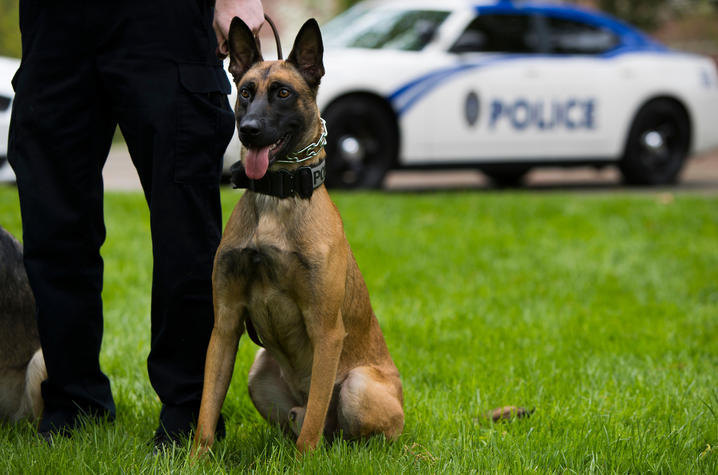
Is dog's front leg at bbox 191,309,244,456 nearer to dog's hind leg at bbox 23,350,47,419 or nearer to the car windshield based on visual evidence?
dog's hind leg at bbox 23,350,47,419

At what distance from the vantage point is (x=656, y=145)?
1048 centimetres

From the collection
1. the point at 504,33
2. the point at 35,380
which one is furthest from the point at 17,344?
the point at 504,33

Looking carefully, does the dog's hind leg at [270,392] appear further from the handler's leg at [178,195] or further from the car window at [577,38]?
the car window at [577,38]

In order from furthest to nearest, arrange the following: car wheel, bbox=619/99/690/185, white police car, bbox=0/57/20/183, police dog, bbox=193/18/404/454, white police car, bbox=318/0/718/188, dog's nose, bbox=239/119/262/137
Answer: car wheel, bbox=619/99/690/185
white police car, bbox=318/0/718/188
white police car, bbox=0/57/20/183
police dog, bbox=193/18/404/454
dog's nose, bbox=239/119/262/137

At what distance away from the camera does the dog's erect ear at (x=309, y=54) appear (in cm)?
281

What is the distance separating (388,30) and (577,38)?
2.30 metres

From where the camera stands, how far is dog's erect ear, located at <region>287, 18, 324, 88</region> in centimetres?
281

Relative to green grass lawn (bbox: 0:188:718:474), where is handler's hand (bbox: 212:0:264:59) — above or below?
above

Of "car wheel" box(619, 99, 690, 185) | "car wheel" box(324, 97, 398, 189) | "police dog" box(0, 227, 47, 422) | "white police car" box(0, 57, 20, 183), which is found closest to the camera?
"police dog" box(0, 227, 47, 422)

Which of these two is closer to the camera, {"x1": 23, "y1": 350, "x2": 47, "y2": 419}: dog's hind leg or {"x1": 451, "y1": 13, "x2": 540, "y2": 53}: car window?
{"x1": 23, "y1": 350, "x2": 47, "y2": 419}: dog's hind leg

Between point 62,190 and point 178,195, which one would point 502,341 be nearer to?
point 178,195

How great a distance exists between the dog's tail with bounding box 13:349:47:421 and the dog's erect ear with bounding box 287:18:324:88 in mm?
1335

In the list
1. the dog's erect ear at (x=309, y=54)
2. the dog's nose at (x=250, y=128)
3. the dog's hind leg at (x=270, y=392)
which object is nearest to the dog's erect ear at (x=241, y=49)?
the dog's erect ear at (x=309, y=54)

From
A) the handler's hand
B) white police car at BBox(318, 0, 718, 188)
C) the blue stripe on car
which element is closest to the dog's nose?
the handler's hand
